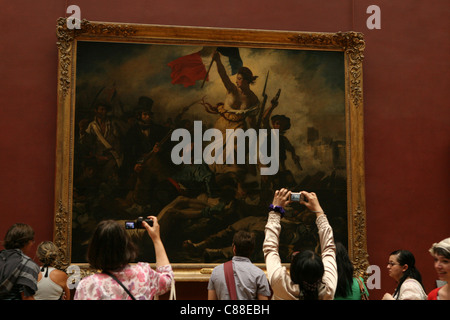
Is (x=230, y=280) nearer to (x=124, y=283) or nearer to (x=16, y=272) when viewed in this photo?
(x=124, y=283)

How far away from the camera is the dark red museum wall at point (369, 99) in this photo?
24.5 feet

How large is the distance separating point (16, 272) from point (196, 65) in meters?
4.46

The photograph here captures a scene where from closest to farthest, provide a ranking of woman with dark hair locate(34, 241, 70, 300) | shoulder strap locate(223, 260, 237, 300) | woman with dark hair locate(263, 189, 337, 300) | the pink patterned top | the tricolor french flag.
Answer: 1. the pink patterned top
2. woman with dark hair locate(263, 189, 337, 300)
3. shoulder strap locate(223, 260, 237, 300)
4. woman with dark hair locate(34, 241, 70, 300)
5. the tricolor french flag

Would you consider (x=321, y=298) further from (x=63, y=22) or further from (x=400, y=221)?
(x=63, y=22)

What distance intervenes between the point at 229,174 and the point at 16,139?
3.36m

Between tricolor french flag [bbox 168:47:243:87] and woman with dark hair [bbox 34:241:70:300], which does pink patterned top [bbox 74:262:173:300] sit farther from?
tricolor french flag [bbox 168:47:243:87]

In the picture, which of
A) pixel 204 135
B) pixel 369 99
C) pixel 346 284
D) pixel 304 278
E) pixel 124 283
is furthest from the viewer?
pixel 369 99

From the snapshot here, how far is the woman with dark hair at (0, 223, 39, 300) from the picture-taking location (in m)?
4.46

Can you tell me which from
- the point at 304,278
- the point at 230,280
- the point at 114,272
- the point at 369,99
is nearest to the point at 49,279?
the point at 230,280

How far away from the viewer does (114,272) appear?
331 centimetres

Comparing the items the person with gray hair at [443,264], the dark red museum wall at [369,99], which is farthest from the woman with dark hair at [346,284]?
the dark red museum wall at [369,99]

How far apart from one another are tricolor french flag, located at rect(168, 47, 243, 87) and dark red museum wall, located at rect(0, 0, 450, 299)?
544 mm

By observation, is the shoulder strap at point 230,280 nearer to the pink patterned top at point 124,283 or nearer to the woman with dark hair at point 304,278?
the woman with dark hair at point 304,278

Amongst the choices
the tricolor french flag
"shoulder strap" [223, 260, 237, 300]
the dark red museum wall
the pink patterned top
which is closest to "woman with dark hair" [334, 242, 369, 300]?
"shoulder strap" [223, 260, 237, 300]
